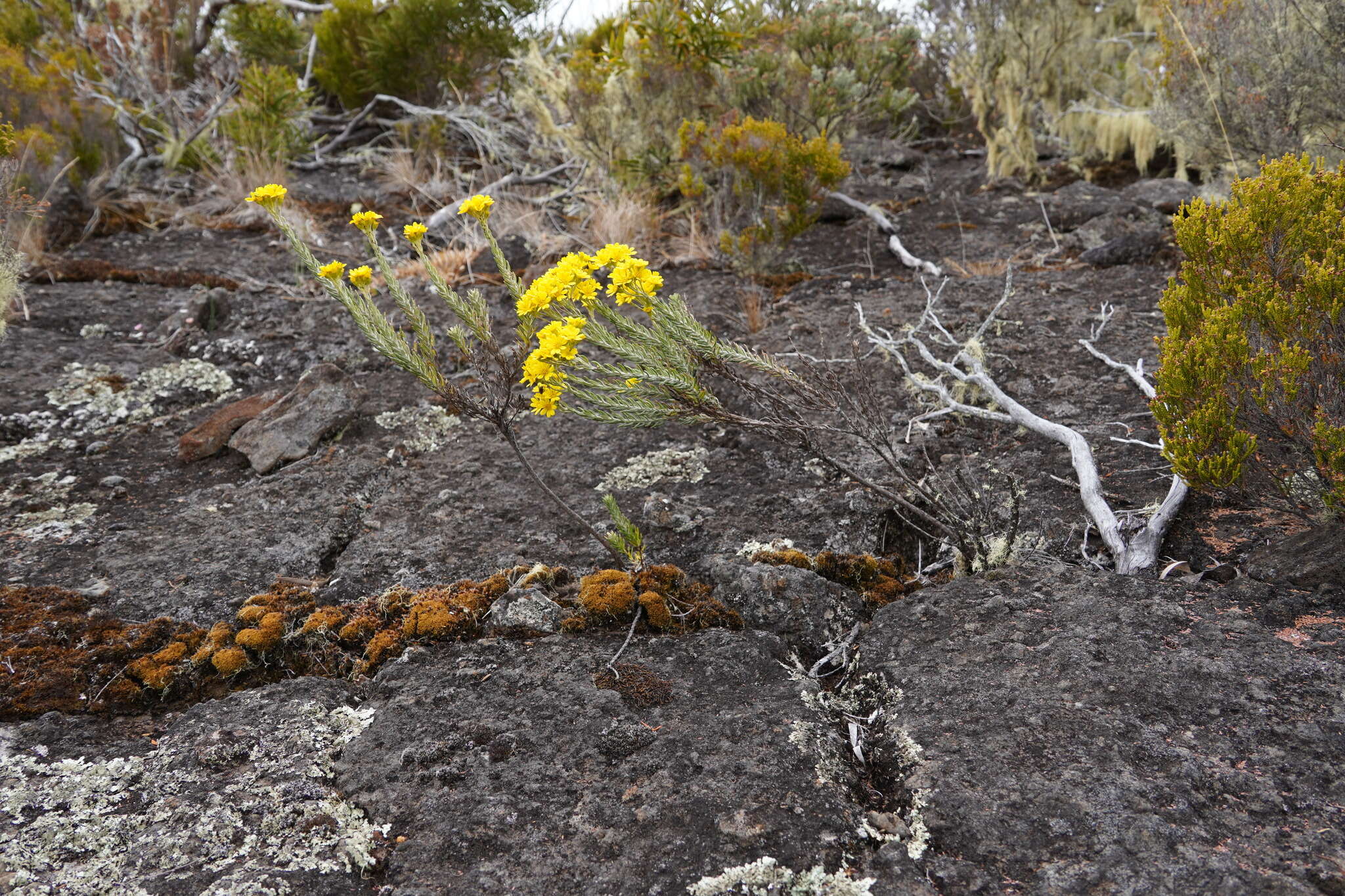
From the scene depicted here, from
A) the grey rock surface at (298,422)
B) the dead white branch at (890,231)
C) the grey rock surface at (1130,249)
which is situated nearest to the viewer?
the grey rock surface at (298,422)

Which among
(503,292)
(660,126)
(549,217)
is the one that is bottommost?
(503,292)

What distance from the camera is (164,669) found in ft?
6.59

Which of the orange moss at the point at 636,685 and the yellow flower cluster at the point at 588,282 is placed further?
the yellow flower cluster at the point at 588,282

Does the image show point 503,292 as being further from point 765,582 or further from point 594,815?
point 594,815

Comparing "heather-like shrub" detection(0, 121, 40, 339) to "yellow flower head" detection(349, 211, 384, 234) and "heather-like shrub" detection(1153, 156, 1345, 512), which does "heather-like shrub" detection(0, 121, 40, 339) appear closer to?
"yellow flower head" detection(349, 211, 384, 234)

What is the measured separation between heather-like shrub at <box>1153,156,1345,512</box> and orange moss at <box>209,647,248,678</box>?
2338mm

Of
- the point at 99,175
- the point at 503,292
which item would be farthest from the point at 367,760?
the point at 99,175

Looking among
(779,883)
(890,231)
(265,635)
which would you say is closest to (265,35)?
(890,231)

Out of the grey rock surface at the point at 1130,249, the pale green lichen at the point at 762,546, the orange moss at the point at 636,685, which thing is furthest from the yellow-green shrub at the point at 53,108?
the grey rock surface at the point at 1130,249

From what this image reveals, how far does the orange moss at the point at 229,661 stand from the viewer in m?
2.03

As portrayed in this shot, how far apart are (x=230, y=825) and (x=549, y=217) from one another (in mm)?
5016

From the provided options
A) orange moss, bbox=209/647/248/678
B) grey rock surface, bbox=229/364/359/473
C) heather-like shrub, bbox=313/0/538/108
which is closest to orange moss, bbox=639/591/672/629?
orange moss, bbox=209/647/248/678

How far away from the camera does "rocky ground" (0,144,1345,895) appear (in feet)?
4.75

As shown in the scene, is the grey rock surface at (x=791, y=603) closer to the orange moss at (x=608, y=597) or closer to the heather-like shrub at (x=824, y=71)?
the orange moss at (x=608, y=597)
